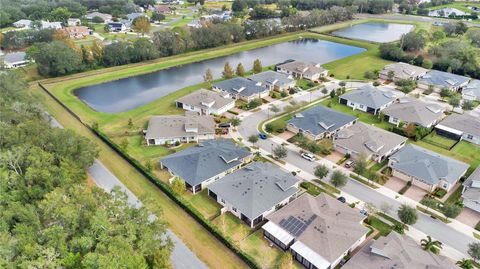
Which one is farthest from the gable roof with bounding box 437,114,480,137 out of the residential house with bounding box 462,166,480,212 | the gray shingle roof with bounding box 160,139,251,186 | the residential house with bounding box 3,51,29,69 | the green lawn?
the residential house with bounding box 3,51,29,69

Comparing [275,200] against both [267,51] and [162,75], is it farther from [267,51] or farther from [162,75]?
[267,51]

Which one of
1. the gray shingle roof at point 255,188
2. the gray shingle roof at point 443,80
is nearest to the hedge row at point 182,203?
the gray shingle roof at point 255,188

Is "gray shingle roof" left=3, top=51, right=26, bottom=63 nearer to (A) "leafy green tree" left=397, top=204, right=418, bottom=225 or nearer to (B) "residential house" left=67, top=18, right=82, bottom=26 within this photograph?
(B) "residential house" left=67, top=18, right=82, bottom=26

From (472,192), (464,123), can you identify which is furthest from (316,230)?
(464,123)

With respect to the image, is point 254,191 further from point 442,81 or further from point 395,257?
point 442,81

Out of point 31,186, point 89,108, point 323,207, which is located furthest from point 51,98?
point 323,207

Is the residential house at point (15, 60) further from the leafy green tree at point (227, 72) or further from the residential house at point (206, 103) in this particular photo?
the leafy green tree at point (227, 72)
